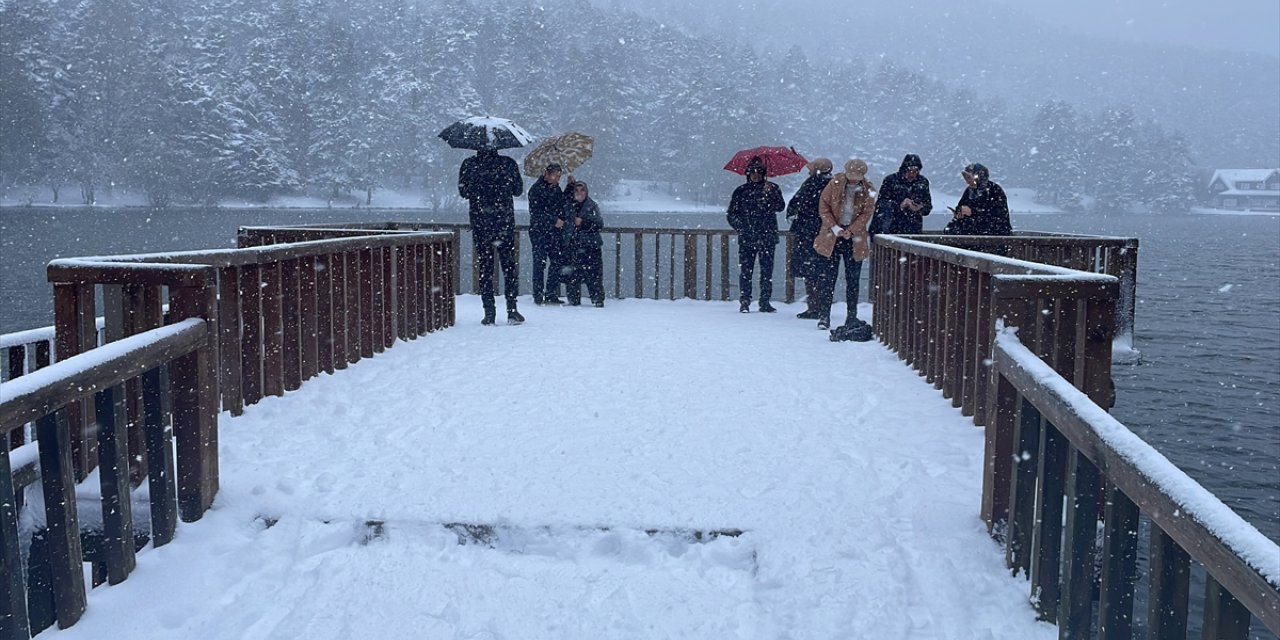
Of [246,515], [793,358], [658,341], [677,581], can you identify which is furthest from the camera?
[658,341]

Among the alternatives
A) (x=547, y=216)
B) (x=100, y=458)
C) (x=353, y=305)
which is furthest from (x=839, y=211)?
(x=100, y=458)

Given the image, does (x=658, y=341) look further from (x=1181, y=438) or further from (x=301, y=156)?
(x=301, y=156)

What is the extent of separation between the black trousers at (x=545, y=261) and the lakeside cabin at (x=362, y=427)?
5.20m

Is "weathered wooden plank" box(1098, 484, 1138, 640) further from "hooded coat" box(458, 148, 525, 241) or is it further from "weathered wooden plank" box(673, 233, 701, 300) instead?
"weathered wooden plank" box(673, 233, 701, 300)

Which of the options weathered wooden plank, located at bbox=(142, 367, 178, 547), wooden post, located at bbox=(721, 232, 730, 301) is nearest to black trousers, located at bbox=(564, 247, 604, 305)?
wooden post, located at bbox=(721, 232, 730, 301)

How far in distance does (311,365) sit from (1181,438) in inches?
515

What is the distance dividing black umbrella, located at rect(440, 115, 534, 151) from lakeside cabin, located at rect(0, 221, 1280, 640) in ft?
9.43

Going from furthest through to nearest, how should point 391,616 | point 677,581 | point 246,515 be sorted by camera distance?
1. point 246,515
2. point 677,581
3. point 391,616

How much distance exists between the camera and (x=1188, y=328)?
26734 mm

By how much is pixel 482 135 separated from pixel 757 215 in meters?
3.54

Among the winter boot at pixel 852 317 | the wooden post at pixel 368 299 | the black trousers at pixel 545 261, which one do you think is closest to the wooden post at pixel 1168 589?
the wooden post at pixel 368 299

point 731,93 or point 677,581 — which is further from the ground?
point 731,93

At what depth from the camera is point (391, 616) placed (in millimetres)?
3674

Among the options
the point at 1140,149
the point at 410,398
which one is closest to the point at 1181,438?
the point at 410,398
